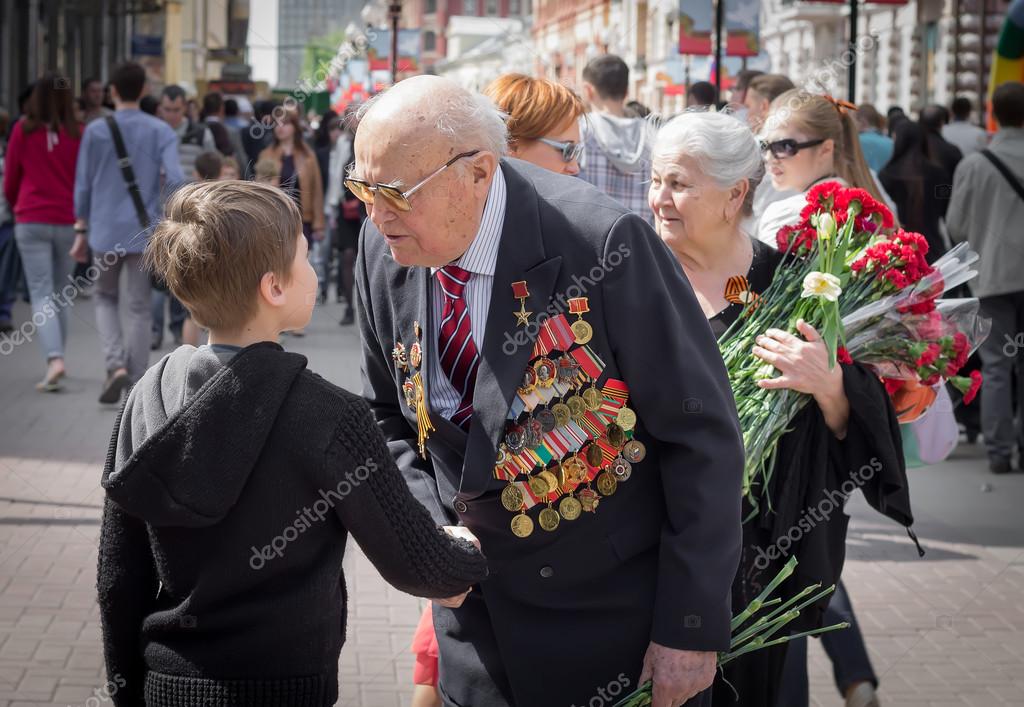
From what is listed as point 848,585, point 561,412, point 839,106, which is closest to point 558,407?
point 561,412

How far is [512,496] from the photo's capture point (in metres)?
2.71

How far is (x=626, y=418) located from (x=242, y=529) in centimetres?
74

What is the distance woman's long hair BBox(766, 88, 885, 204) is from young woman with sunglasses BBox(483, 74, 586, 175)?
42.1 inches

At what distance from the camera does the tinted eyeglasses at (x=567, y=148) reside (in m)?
4.21

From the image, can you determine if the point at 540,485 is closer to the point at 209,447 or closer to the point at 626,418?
the point at 626,418

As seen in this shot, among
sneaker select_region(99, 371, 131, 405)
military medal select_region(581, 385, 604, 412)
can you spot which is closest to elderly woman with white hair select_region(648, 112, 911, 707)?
military medal select_region(581, 385, 604, 412)

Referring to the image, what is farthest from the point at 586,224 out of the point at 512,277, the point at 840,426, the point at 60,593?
the point at 60,593

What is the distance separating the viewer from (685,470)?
2623 mm

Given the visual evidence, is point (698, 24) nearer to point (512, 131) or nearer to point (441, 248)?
point (512, 131)

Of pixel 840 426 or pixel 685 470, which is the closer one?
pixel 685 470

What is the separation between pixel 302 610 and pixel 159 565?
0.84ft

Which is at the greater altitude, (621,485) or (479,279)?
(479,279)

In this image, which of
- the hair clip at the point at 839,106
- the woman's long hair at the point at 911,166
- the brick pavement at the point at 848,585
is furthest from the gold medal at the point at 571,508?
the woman's long hair at the point at 911,166

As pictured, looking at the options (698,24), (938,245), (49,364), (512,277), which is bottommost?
(49,364)
